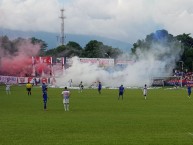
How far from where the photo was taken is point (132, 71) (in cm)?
10856

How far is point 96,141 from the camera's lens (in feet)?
57.1

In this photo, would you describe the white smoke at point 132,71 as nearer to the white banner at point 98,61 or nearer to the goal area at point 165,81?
the goal area at point 165,81

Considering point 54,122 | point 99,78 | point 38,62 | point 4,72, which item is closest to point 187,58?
point 99,78

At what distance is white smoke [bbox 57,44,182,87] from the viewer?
106 metres

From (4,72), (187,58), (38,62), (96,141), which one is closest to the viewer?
(96,141)

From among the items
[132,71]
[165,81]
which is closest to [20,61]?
[132,71]

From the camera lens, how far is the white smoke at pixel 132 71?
106 m

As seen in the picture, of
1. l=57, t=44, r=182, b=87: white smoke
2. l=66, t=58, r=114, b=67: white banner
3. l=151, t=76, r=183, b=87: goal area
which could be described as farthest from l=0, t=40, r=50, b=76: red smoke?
l=151, t=76, r=183, b=87: goal area

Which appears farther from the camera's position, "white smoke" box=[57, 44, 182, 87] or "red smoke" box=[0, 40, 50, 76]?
"white smoke" box=[57, 44, 182, 87]

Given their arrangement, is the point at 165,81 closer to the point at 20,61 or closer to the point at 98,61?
the point at 98,61

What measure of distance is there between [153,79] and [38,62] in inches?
1036

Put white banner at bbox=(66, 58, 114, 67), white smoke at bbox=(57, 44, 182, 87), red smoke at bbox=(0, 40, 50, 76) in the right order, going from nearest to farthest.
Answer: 1. red smoke at bbox=(0, 40, 50, 76)
2. white smoke at bbox=(57, 44, 182, 87)
3. white banner at bbox=(66, 58, 114, 67)

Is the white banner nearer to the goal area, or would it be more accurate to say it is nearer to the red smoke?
the red smoke

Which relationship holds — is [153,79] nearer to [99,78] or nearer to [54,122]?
[99,78]
